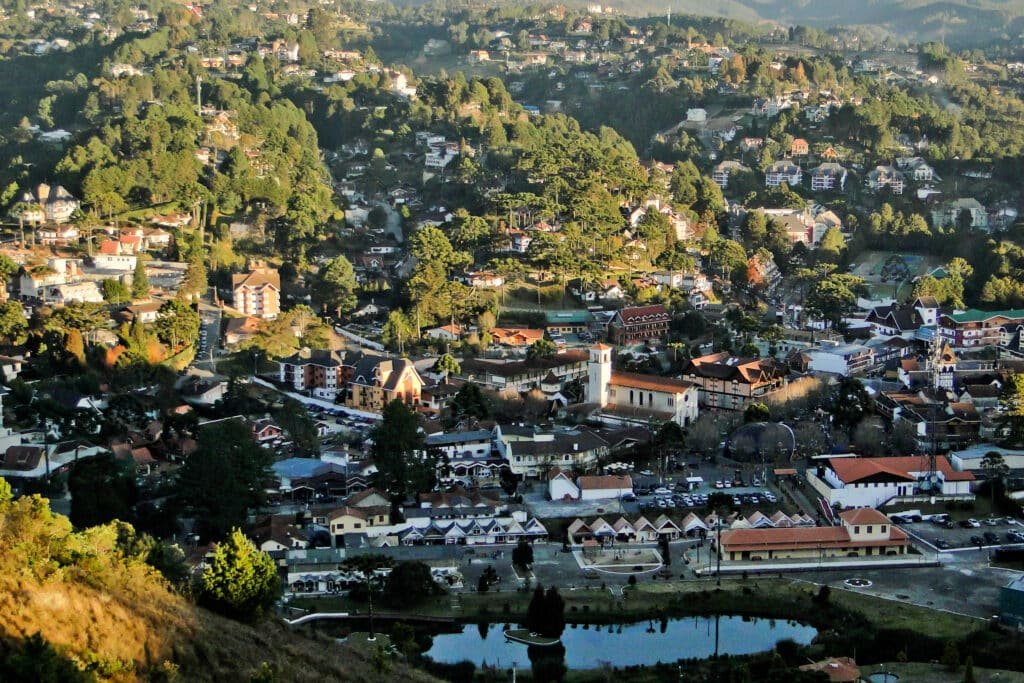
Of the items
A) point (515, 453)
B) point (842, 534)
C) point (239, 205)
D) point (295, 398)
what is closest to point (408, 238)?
point (239, 205)

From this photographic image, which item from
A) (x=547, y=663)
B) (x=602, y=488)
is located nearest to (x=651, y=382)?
(x=602, y=488)

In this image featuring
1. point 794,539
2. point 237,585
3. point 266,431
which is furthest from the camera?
point 266,431

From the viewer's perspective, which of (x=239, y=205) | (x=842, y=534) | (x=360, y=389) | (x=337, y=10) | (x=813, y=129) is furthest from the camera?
(x=337, y=10)

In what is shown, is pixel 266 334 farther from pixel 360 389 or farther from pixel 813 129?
pixel 813 129

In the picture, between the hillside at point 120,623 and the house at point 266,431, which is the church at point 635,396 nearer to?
the house at point 266,431

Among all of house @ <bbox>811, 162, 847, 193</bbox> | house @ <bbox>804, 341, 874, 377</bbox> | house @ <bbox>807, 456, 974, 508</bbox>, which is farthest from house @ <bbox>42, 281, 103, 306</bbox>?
house @ <bbox>811, 162, 847, 193</bbox>

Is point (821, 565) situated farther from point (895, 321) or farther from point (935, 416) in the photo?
point (895, 321)

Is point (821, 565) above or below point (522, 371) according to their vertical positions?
below
